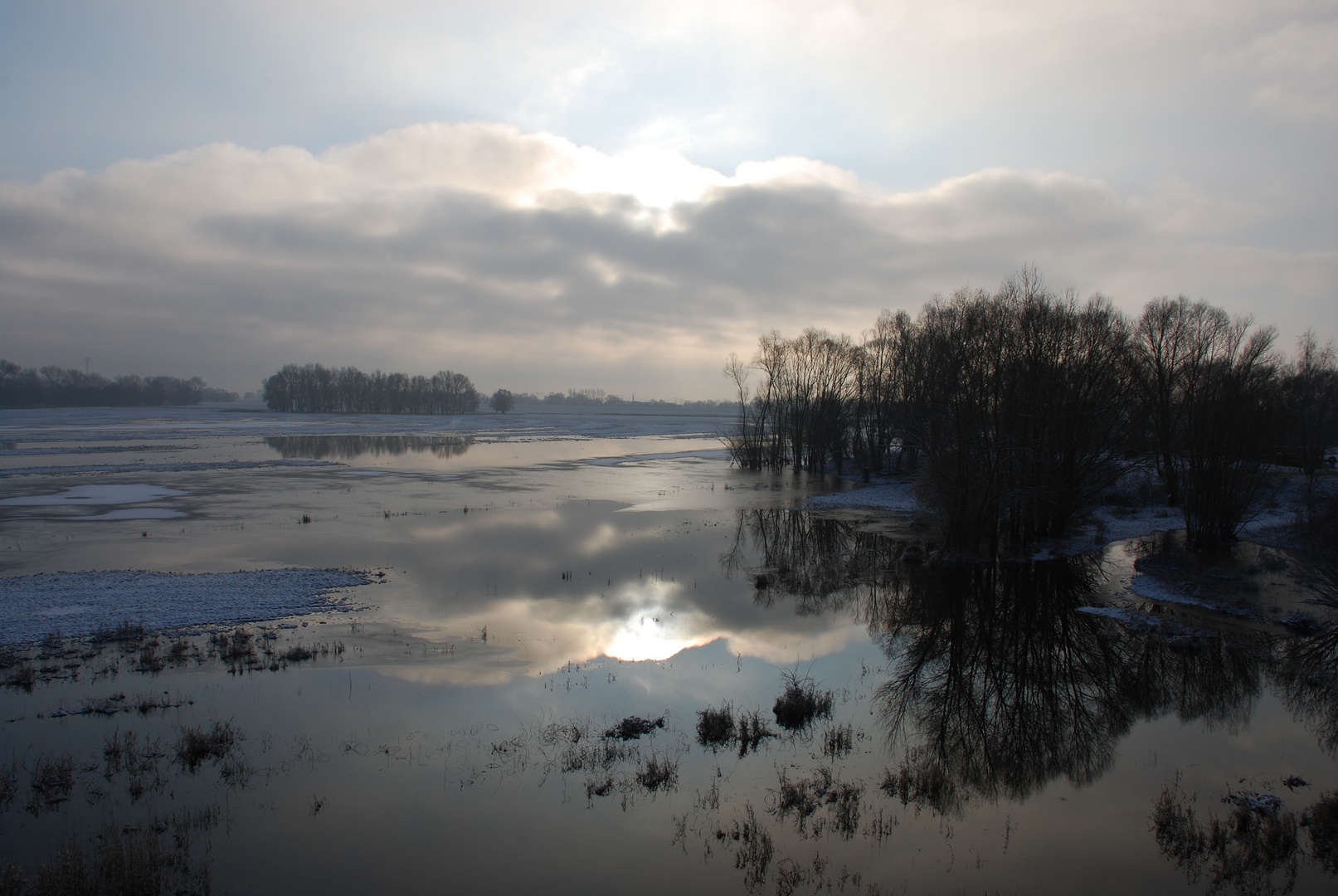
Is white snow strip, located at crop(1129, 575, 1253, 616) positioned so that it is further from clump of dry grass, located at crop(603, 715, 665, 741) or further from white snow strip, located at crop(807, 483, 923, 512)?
clump of dry grass, located at crop(603, 715, 665, 741)

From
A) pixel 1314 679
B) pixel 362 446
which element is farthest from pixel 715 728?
pixel 362 446

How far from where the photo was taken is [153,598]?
16875mm

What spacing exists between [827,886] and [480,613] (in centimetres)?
1118

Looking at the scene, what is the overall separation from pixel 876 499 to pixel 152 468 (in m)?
46.0

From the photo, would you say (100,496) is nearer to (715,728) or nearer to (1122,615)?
(715,728)

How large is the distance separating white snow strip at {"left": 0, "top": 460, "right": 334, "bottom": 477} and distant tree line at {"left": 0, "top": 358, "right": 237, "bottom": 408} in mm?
127666

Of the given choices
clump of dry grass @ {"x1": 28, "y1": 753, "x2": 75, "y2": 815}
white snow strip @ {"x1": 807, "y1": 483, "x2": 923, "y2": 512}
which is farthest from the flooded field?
white snow strip @ {"x1": 807, "y1": 483, "x2": 923, "y2": 512}

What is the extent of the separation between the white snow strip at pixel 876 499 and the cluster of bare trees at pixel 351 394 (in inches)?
5529

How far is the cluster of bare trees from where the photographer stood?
545 feet

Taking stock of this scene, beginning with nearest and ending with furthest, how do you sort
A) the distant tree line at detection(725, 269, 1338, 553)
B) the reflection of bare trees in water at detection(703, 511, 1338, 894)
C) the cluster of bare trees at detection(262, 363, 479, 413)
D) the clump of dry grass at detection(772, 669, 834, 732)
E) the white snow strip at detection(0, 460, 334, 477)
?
the reflection of bare trees in water at detection(703, 511, 1338, 894) → the clump of dry grass at detection(772, 669, 834, 732) → the distant tree line at detection(725, 269, 1338, 553) → the white snow strip at detection(0, 460, 334, 477) → the cluster of bare trees at detection(262, 363, 479, 413)

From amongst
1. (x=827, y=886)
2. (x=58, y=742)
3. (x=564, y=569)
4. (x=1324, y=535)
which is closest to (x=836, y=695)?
(x=827, y=886)

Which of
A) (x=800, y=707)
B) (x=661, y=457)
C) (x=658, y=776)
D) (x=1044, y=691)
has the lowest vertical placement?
(x=1044, y=691)

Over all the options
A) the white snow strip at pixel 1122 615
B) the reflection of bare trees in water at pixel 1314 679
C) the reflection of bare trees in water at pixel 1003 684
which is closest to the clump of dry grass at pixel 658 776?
the reflection of bare trees in water at pixel 1003 684

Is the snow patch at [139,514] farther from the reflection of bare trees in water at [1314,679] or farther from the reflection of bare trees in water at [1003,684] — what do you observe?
the reflection of bare trees in water at [1314,679]
